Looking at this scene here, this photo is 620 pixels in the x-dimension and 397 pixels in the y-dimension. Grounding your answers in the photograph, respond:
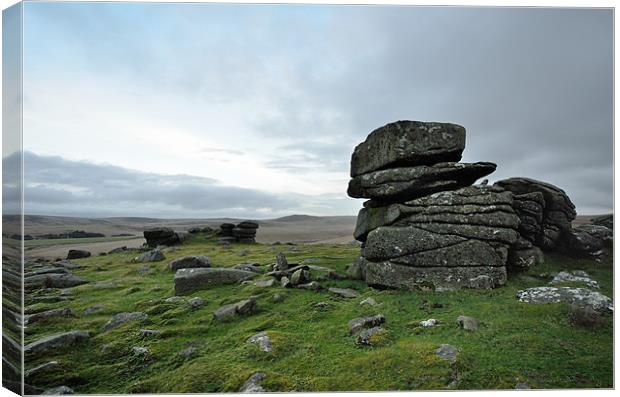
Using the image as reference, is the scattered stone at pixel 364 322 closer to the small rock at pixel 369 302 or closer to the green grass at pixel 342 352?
the green grass at pixel 342 352

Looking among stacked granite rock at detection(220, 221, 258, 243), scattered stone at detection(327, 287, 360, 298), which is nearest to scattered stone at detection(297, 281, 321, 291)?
scattered stone at detection(327, 287, 360, 298)

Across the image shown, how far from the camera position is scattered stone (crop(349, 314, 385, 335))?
10.2 m

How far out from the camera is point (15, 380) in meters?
9.05

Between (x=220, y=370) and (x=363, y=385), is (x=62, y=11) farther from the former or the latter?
(x=363, y=385)

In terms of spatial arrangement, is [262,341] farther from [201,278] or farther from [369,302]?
[201,278]

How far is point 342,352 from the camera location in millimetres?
9172

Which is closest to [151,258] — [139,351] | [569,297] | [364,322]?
[139,351]

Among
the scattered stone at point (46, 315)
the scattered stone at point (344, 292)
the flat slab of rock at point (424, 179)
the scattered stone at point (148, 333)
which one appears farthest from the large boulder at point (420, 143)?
the scattered stone at point (46, 315)

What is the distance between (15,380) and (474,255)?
15.5 metres

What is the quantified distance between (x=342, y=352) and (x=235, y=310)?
4331 mm

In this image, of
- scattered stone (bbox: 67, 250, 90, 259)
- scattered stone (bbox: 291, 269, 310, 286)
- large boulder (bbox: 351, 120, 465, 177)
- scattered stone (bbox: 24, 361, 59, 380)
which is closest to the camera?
scattered stone (bbox: 24, 361, 59, 380)

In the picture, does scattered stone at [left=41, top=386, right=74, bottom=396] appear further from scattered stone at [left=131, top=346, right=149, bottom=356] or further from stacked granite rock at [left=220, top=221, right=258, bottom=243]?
stacked granite rock at [left=220, top=221, right=258, bottom=243]

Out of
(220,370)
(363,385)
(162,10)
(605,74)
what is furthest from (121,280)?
(605,74)

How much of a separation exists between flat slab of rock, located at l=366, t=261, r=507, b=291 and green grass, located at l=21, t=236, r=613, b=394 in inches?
36.2
